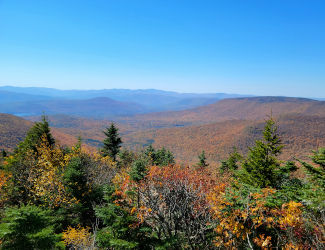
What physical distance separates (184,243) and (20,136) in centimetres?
11839

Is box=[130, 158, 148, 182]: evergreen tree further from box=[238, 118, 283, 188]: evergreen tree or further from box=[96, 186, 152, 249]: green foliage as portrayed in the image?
box=[238, 118, 283, 188]: evergreen tree

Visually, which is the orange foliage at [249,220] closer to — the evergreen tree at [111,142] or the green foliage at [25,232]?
the green foliage at [25,232]

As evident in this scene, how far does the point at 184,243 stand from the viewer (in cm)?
924

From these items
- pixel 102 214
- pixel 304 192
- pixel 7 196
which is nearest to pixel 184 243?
pixel 102 214

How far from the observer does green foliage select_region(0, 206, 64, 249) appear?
23.3ft

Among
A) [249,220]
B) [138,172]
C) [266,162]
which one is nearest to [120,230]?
[138,172]

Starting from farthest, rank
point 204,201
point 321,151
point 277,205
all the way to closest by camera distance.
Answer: point 321,151 < point 204,201 < point 277,205

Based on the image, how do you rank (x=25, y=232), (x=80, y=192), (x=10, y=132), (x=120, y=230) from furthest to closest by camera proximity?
(x=10, y=132), (x=80, y=192), (x=120, y=230), (x=25, y=232)

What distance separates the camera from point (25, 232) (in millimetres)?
7461

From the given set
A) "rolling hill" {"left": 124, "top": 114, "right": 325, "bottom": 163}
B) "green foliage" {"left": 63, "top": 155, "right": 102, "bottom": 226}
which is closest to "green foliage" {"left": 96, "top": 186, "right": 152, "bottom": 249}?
"green foliage" {"left": 63, "top": 155, "right": 102, "bottom": 226}

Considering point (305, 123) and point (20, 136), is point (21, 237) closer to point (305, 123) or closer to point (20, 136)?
point (20, 136)

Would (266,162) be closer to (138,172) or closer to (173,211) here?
(173,211)

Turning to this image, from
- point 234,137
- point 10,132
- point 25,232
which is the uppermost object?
point 25,232

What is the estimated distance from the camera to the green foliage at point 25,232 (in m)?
7.11
